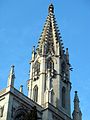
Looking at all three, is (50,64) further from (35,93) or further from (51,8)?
(51,8)

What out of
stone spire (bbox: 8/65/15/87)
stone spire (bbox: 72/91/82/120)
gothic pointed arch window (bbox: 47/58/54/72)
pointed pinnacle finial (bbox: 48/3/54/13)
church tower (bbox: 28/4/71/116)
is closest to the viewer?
stone spire (bbox: 8/65/15/87)

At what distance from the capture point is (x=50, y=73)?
194 feet

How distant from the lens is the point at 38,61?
2466 inches

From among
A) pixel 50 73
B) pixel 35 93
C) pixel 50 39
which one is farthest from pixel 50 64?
pixel 50 39

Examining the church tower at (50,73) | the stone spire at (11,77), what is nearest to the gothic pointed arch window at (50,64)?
the church tower at (50,73)

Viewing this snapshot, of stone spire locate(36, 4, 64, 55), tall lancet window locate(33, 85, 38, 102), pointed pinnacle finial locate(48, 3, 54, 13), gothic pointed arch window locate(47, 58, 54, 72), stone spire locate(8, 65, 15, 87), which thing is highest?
pointed pinnacle finial locate(48, 3, 54, 13)

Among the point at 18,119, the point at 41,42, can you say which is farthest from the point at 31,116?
the point at 41,42

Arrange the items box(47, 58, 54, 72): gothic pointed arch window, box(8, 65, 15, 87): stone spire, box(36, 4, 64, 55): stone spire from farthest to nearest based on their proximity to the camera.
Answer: box(36, 4, 64, 55): stone spire → box(47, 58, 54, 72): gothic pointed arch window → box(8, 65, 15, 87): stone spire

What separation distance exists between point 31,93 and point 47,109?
733 cm

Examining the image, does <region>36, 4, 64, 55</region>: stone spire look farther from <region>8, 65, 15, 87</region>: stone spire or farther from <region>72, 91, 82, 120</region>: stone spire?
<region>8, 65, 15, 87</region>: stone spire

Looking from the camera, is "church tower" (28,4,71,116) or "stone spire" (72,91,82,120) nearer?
"church tower" (28,4,71,116)

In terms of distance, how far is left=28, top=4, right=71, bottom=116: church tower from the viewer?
2247 inches

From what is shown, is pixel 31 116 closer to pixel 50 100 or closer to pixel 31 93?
pixel 50 100

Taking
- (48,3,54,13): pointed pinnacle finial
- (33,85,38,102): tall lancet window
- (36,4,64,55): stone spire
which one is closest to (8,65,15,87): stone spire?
(33,85,38,102): tall lancet window
